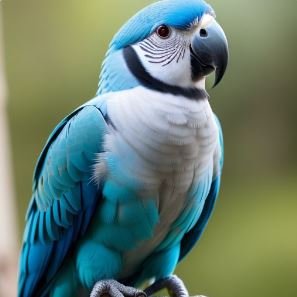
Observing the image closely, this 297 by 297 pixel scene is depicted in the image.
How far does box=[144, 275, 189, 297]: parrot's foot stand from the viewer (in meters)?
1.09

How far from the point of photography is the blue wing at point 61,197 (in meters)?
1.01

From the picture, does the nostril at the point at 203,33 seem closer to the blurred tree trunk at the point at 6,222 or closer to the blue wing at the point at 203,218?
the blue wing at the point at 203,218

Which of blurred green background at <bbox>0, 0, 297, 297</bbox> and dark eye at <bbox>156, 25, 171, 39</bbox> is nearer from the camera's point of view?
dark eye at <bbox>156, 25, 171, 39</bbox>

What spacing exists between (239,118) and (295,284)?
530 millimetres

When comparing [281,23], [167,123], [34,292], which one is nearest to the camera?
[167,123]

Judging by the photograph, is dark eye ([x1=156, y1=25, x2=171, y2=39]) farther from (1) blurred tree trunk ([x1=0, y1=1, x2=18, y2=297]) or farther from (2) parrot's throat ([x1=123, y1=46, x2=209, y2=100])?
(1) blurred tree trunk ([x1=0, y1=1, x2=18, y2=297])

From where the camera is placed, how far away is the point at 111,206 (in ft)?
3.29

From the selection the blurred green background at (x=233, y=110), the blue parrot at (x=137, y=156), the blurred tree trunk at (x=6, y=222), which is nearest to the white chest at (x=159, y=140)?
the blue parrot at (x=137, y=156)

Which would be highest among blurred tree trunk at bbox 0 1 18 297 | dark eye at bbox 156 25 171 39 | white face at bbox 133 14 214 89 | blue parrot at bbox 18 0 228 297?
dark eye at bbox 156 25 171 39

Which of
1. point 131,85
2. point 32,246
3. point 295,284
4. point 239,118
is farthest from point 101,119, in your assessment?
point 295,284

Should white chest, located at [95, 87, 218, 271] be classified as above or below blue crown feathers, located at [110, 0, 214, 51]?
below

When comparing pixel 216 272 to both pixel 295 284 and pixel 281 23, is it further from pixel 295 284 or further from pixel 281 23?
pixel 281 23

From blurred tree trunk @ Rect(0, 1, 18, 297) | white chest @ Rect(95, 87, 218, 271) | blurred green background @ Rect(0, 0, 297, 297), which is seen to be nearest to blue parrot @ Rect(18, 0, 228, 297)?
white chest @ Rect(95, 87, 218, 271)

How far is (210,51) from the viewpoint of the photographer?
0.97 metres
